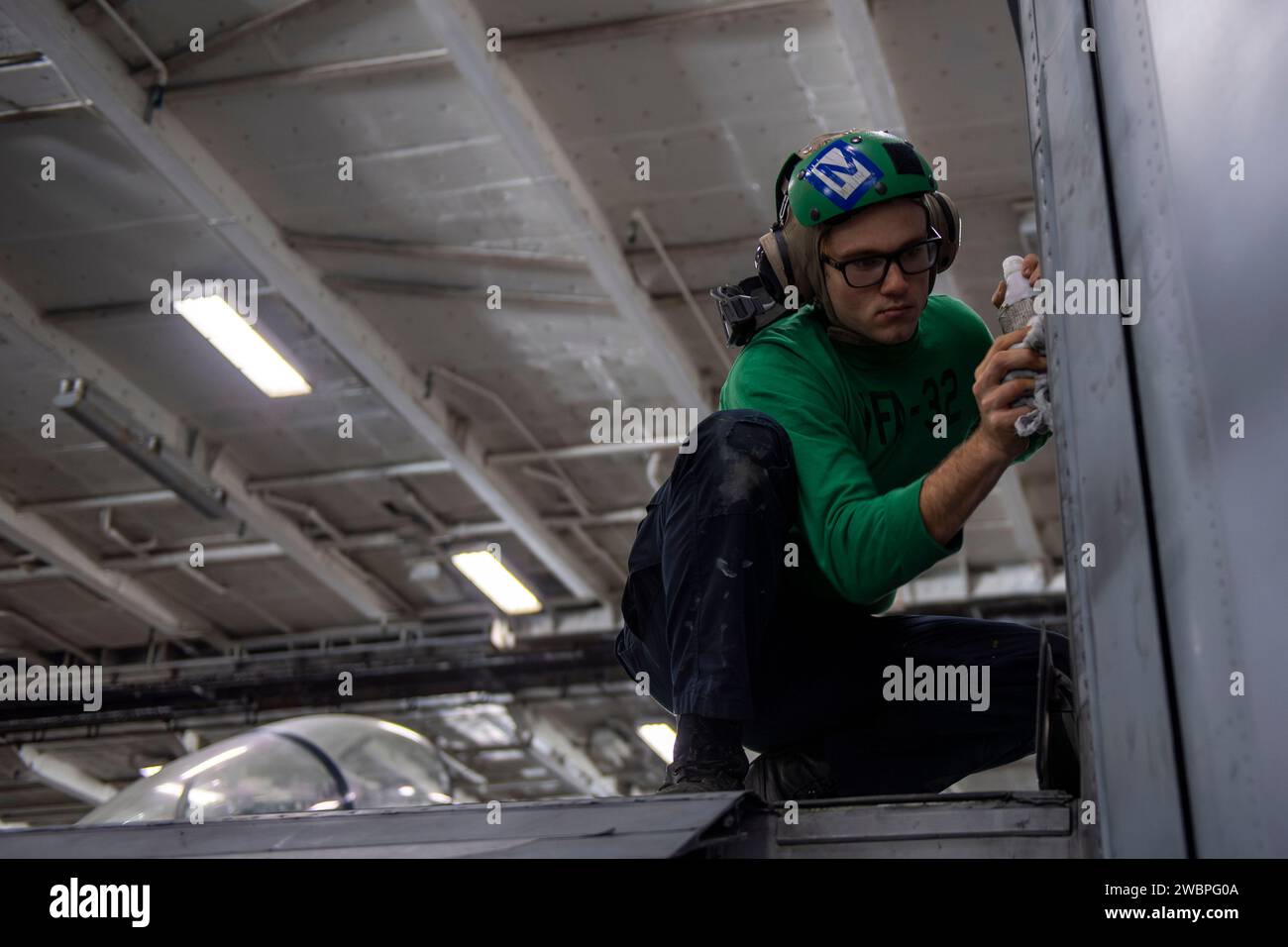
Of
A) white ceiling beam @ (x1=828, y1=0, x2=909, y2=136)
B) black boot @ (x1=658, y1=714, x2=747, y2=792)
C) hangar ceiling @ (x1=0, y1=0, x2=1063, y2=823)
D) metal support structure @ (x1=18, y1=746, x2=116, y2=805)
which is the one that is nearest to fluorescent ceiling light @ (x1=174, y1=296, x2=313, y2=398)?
hangar ceiling @ (x1=0, y1=0, x2=1063, y2=823)

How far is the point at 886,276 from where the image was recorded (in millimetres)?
2668

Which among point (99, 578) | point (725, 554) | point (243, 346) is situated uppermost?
point (243, 346)

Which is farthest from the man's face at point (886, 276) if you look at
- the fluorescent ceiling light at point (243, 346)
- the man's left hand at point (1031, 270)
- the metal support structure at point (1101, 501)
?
the fluorescent ceiling light at point (243, 346)

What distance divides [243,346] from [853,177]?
7087mm

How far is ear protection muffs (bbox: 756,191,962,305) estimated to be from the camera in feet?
8.94

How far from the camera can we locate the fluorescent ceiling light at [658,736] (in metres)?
14.7

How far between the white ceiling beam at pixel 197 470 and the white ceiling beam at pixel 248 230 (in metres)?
1.86

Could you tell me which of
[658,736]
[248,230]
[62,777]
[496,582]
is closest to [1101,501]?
[248,230]

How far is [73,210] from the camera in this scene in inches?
335

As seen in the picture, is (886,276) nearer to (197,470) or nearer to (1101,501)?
(1101,501)

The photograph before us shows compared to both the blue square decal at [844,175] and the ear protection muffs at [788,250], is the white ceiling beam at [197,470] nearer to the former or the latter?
the ear protection muffs at [788,250]
